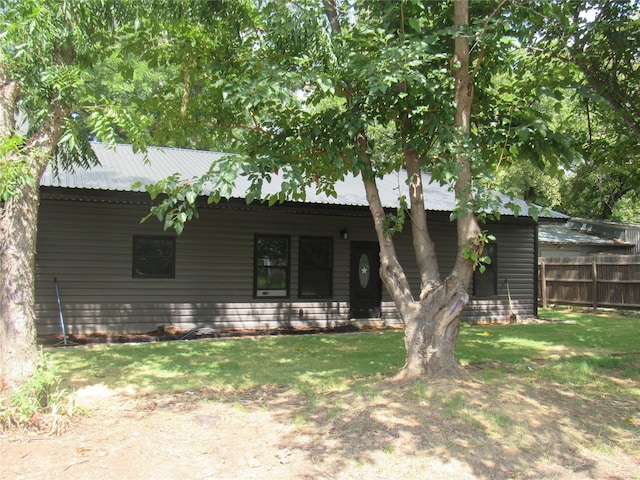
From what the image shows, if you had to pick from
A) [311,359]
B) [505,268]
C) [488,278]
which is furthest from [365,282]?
[311,359]

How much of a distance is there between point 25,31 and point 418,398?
4.78 metres

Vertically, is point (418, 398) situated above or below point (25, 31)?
below

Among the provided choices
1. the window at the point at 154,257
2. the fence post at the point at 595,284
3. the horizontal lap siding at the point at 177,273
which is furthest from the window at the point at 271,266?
the fence post at the point at 595,284

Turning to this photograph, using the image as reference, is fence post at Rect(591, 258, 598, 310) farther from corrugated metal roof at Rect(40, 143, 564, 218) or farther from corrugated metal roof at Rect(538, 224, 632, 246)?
corrugated metal roof at Rect(538, 224, 632, 246)

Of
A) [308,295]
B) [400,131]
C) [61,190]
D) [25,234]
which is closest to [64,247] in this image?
[61,190]

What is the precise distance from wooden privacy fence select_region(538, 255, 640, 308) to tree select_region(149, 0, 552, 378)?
11.6 m

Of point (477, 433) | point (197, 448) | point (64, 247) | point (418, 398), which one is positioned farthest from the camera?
point (64, 247)

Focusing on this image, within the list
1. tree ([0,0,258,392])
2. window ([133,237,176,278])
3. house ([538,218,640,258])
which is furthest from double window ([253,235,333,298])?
house ([538,218,640,258])

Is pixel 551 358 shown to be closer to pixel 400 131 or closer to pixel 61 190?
pixel 400 131

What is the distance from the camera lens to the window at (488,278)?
14.2 metres

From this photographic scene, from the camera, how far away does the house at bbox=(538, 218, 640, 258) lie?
24141 millimetres

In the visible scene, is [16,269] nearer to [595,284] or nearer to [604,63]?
[604,63]

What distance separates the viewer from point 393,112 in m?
6.79

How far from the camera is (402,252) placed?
13.2 metres
